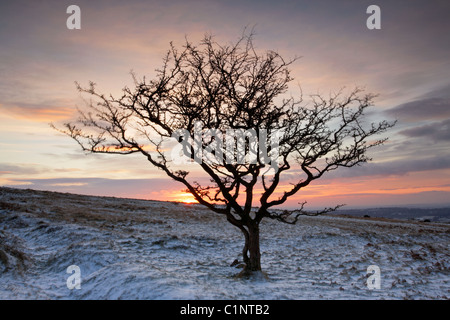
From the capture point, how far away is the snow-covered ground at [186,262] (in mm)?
11125

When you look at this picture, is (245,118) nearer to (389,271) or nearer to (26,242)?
(389,271)

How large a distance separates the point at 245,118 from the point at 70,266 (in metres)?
10.8

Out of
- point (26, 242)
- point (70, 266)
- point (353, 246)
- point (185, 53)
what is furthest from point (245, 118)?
point (353, 246)

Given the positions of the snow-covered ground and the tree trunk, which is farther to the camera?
the tree trunk

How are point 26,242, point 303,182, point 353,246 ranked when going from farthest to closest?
point 353,246 < point 26,242 < point 303,182

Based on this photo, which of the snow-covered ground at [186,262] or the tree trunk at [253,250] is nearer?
the snow-covered ground at [186,262]

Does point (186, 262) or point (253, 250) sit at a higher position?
point (253, 250)

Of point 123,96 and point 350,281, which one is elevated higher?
point 123,96

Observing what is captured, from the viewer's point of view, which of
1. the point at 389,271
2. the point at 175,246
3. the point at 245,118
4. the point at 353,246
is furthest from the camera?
the point at 353,246

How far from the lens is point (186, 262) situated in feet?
55.1

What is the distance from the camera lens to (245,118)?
13250mm

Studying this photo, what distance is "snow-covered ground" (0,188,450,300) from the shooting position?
11.1 metres

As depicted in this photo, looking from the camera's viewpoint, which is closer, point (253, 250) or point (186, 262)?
point (253, 250)
